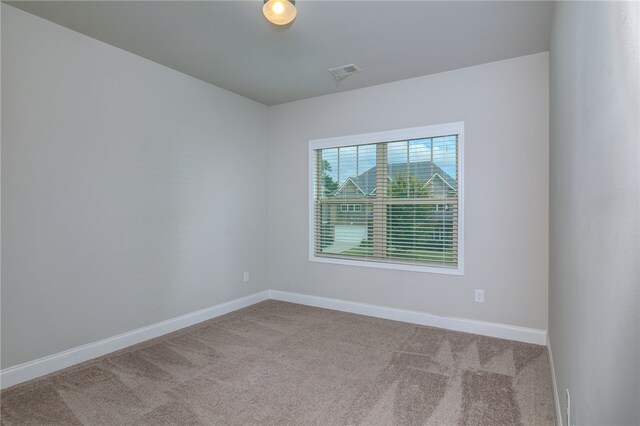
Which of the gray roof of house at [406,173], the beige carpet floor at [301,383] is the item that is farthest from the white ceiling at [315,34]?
the beige carpet floor at [301,383]

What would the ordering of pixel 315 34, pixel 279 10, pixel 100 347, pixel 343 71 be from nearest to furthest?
pixel 279 10, pixel 315 34, pixel 100 347, pixel 343 71

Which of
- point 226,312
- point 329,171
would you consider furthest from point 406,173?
point 226,312

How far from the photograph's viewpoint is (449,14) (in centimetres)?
254

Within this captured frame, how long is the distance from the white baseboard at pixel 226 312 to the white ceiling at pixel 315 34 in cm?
261

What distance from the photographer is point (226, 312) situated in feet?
13.5

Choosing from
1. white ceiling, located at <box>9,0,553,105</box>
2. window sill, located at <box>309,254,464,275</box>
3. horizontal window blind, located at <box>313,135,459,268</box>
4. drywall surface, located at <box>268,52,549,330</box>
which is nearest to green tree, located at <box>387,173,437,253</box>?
horizontal window blind, located at <box>313,135,459,268</box>

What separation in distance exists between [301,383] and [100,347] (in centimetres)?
183

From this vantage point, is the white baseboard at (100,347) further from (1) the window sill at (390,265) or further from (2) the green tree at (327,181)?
(2) the green tree at (327,181)

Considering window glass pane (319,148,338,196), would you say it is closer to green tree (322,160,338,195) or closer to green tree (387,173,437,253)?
green tree (322,160,338,195)

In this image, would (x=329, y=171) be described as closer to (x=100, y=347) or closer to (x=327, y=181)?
(x=327, y=181)

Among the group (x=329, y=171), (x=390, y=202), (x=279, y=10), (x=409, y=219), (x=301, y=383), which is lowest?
(x=301, y=383)

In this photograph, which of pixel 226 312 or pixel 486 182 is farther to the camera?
pixel 226 312

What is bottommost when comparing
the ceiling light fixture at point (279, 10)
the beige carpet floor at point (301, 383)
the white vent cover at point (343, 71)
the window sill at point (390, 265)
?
the beige carpet floor at point (301, 383)

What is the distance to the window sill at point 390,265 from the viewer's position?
356 centimetres
